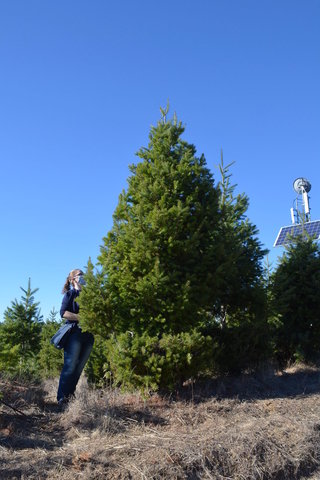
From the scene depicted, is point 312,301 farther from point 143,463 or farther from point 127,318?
point 143,463

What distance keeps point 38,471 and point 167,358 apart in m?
2.15

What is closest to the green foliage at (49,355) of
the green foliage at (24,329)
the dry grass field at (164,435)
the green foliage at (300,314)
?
the green foliage at (24,329)

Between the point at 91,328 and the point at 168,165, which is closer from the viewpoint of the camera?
the point at 91,328

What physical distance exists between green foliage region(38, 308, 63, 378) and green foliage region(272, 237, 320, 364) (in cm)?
526

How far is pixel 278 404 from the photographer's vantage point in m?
5.34

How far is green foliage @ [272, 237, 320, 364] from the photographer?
28.1ft

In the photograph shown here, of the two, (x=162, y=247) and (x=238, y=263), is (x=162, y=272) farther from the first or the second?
(x=238, y=263)

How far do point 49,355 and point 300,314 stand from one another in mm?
6398

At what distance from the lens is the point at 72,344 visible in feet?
18.8

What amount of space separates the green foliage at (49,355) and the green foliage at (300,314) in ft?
17.3

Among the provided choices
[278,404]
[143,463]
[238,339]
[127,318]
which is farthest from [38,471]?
[238,339]

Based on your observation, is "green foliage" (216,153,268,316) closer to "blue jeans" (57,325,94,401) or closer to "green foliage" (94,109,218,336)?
"green foliage" (94,109,218,336)

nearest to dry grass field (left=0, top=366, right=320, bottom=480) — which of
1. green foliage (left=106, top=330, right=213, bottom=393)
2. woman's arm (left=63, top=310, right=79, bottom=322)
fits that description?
green foliage (left=106, top=330, right=213, bottom=393)

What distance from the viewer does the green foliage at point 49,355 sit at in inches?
389
